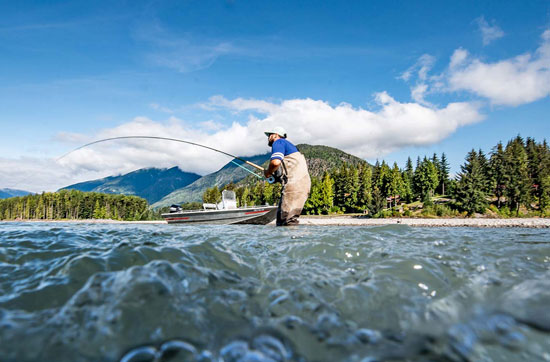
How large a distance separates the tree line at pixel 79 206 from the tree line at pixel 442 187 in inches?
1862

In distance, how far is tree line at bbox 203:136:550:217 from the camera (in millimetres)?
57250

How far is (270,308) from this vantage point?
2.32m

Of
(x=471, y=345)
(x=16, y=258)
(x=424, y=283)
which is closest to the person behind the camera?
(x=471, y=345)

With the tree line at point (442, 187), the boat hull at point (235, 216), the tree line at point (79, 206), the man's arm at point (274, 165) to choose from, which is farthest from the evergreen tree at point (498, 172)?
the tree line at point (79, 206)

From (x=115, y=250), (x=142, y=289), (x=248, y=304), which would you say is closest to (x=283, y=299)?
(x=248, y=304)

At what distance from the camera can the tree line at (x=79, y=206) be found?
118 metres

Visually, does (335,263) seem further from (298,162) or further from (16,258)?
(298,162)

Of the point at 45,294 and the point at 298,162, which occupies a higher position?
the point at 298,162

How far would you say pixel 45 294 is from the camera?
96.6 inches

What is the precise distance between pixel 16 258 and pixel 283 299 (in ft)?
12.1

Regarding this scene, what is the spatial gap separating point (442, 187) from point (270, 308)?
107421 millimetres

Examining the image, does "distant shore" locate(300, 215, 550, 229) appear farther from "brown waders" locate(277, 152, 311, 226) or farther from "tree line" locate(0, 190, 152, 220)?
"tree line" locate(0, 190, 152, 220)

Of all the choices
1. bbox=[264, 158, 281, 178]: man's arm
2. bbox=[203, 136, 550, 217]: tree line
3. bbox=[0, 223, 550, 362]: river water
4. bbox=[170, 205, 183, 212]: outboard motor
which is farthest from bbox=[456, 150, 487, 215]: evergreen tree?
bbox=[0, 223, 550, 362]: river water

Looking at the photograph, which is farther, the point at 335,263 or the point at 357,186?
the point at 357,186
